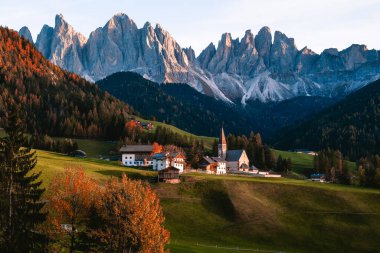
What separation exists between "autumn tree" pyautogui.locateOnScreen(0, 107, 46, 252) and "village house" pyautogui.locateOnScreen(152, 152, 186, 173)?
281 feet

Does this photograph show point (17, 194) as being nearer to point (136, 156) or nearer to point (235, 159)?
point (136, 156)

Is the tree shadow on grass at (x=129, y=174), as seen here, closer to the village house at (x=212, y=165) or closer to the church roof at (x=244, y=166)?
the village house at (x=212, y=165)

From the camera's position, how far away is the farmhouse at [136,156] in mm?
158625

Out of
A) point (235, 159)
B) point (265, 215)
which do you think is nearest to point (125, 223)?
point (265, 215)

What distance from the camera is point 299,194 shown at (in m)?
109

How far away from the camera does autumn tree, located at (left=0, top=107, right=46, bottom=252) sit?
1900 inches

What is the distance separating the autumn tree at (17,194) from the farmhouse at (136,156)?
106 metres

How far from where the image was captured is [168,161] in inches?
5369

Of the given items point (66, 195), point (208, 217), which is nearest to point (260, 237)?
point (208, 217)

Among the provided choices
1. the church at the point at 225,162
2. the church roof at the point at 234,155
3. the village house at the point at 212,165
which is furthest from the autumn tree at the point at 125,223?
the church roof at the point at 234,155

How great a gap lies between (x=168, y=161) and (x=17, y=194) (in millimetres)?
87916

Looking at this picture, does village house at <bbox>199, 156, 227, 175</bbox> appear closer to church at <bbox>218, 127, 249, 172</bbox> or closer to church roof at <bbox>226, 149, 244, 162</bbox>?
church at <bbox>218, 127, 249, 172</bbox>

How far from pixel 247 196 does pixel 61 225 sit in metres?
60.5

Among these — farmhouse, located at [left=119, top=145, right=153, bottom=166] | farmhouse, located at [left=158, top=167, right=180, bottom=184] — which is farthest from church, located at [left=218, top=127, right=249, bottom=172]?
farmhouse, located at [left=158, top=167, right=180, bottom=184]
